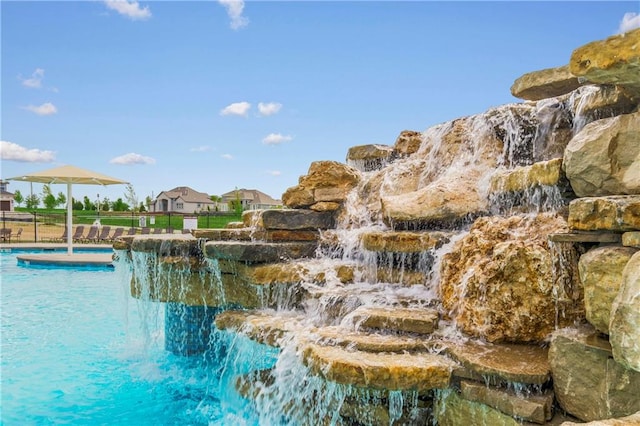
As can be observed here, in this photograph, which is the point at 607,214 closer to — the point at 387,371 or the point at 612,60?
the point at 612,60

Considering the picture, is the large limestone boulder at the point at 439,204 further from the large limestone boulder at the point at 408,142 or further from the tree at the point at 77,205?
the tree at the point at 77,205

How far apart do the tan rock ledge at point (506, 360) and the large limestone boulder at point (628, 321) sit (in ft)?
1.54

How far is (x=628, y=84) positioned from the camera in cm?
265

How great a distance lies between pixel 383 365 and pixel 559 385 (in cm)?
88

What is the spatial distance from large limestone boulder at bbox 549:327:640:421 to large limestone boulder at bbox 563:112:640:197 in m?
0.82

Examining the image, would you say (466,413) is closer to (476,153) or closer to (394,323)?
(394,323)

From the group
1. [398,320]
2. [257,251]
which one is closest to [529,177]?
[398,320]

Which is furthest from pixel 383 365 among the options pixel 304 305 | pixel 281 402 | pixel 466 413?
pixel 304 305

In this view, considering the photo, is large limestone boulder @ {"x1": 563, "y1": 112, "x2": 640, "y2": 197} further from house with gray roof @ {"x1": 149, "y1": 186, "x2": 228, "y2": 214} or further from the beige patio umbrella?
house with gray roof @ {"x1": 149, "y1": 186, "x2": 228, "y2": 214}

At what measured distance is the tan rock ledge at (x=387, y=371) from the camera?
260 cm

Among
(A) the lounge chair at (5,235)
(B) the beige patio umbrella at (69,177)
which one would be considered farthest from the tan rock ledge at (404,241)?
(A) the lounge chair at (5,235)

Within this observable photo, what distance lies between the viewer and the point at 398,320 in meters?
3.12

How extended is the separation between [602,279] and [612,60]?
1.11m

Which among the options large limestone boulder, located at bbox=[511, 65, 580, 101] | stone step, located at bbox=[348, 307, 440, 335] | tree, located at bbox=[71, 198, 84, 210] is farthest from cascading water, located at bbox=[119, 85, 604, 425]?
tree, located at bbox=[71, 198, 84, 210]
